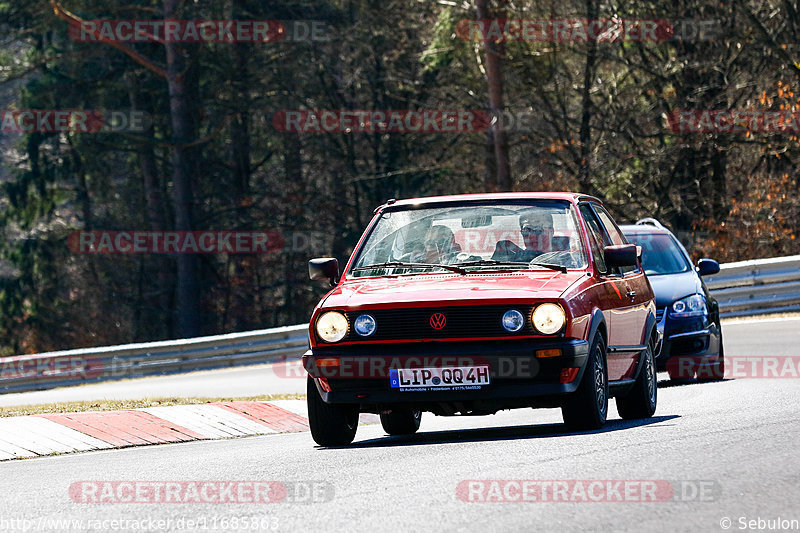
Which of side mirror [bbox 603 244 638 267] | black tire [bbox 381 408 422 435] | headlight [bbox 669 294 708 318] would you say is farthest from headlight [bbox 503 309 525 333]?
headlight [bbox 669 294 708 318]

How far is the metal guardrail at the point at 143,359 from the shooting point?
25.0 meters

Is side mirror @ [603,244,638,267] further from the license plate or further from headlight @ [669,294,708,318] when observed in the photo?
headlight @ [669,294,708,318]

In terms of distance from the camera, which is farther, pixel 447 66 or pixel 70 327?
pixel 70 327

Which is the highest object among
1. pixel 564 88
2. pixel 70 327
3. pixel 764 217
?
pixel 564 88

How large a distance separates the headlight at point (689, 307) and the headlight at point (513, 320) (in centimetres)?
551

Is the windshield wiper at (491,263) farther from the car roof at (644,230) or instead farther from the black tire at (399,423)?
the car roof at (644,230)

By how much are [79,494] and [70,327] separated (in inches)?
1595

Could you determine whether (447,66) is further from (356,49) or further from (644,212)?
(644,212)


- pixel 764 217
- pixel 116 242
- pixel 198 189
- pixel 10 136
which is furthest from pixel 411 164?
pixel 10 136

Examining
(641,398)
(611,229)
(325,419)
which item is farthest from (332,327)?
(611,229)

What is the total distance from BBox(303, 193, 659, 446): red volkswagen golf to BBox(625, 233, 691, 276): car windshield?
4.61 m

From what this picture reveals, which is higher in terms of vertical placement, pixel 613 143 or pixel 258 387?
pixel 613 143

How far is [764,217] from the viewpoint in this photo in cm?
2886

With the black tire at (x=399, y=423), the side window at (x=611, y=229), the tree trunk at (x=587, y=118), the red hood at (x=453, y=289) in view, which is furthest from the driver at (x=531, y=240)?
the tree trunk at (x=587, y=118)
